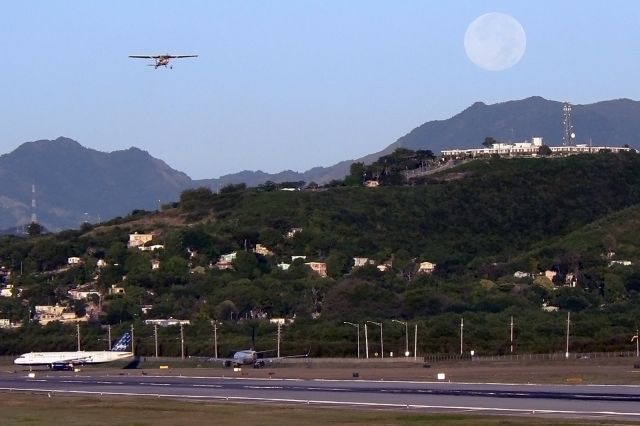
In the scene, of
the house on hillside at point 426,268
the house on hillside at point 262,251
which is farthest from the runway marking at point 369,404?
the house on hillside at point 262,251

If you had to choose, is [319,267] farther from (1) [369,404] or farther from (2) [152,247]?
(1) [369,404]

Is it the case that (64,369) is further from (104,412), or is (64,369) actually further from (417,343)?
(104,412)

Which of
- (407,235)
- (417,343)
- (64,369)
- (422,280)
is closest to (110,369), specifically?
(64,369)

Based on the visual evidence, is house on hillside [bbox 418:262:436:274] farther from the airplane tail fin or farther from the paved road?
the paved road

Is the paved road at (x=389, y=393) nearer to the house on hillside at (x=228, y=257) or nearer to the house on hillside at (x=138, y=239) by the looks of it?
the house on hillside at (x=228, y=257)

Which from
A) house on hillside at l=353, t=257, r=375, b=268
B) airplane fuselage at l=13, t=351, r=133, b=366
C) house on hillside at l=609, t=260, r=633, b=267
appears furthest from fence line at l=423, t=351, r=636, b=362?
house on hillside at l=353, t=257, r=375, b=268

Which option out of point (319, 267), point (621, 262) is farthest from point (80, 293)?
point (621, 262)
